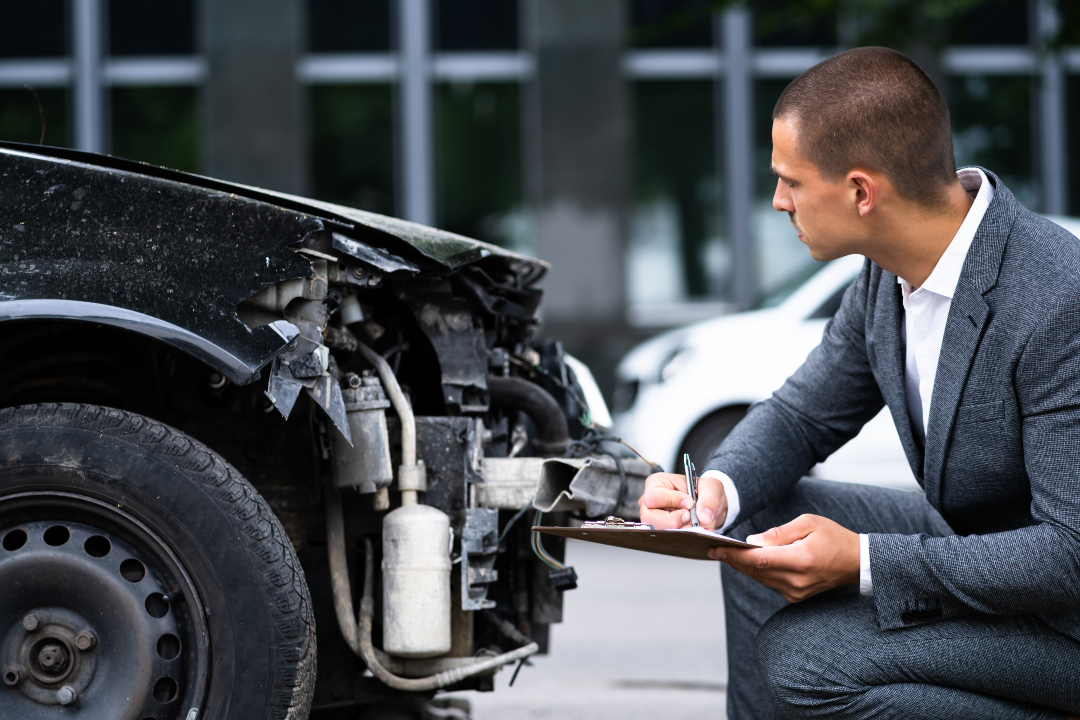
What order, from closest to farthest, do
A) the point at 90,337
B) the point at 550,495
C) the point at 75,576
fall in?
the point at 75,576 < the point at 90,337 < the point at 550,495

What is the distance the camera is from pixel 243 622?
6.55 feet

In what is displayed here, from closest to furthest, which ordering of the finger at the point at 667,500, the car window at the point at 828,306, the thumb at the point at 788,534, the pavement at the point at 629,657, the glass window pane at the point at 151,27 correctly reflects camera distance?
the thumb at the point at 788,534
the finger at the point at 667,500
the pavement at the point at 629,657
the car window at the point at 828,306
the glass window pane at the point at 151,27

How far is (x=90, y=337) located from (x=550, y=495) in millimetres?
1043

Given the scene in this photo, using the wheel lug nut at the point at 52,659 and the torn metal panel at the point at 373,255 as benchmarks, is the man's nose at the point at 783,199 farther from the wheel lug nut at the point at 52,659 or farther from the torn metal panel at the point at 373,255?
the wheel lug nut at the point at 52,659

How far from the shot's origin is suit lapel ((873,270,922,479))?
229 cm

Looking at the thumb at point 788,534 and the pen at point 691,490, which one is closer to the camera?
the thumb at point 788,534

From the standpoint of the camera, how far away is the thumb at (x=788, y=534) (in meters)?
2.02

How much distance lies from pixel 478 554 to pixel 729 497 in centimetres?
56

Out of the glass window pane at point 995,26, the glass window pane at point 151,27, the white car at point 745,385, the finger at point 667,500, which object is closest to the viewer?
the finger at point 667,500

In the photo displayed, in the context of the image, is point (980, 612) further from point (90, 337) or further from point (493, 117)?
point (493, 117)

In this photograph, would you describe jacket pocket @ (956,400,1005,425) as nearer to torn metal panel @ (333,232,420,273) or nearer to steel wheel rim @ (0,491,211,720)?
torn metal panel @ (333,232,420,273)

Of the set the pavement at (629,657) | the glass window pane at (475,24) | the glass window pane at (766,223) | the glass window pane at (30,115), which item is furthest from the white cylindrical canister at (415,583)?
the glass window pane at (30,115)

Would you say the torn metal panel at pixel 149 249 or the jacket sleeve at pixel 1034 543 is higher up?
the torn metal panel at pixel 149 249

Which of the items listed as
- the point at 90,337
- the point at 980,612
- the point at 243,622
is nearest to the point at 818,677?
the point at 980,612
